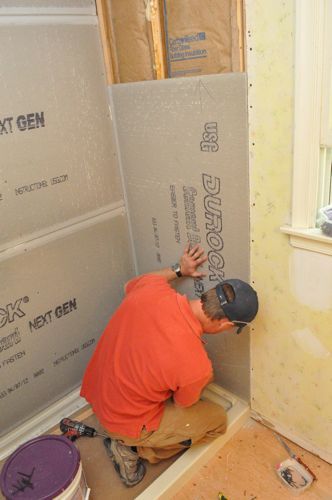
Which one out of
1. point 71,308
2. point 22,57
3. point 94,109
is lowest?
point 71,308

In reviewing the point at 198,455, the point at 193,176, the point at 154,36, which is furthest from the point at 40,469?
the point at 154,36

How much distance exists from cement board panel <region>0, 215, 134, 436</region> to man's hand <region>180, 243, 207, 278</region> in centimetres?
44

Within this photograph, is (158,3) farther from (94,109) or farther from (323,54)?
(323,54)

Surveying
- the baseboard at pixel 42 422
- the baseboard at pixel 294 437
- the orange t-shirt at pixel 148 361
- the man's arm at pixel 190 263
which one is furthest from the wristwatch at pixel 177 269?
the baseboard at pixel 42 422

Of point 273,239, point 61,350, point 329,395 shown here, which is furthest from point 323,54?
point 61,350

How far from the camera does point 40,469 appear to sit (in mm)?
1465

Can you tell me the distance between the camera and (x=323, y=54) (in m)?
1.19

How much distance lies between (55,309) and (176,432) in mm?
793

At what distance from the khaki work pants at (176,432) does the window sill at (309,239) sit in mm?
846

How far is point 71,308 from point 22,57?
1138 mm

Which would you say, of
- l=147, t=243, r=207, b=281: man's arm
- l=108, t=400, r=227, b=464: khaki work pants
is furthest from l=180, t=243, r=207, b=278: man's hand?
l=108, t=400, r=227, b=464: khaki work pants

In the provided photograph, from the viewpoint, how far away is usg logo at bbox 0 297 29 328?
5.81 ft

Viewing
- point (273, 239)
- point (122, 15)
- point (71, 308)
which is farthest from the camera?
point (71, 308)

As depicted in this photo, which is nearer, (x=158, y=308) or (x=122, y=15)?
(x=158, y=308)
